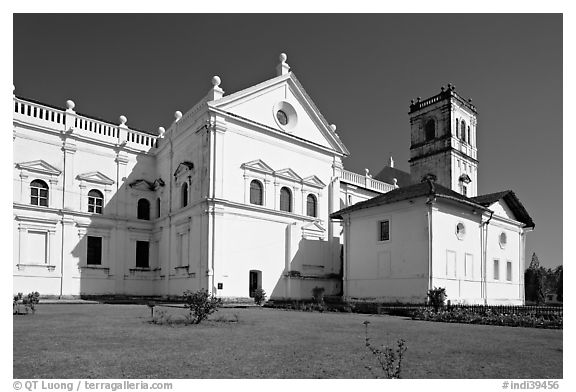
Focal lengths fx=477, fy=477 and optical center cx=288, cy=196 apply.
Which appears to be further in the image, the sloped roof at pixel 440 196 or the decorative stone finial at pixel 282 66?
the decorative stone finial at pixel 282 66

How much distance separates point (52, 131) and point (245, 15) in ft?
87.8

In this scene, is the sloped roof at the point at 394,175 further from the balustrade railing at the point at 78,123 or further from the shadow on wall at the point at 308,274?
the balustrade railing at the point at 78,123

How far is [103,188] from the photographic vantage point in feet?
113

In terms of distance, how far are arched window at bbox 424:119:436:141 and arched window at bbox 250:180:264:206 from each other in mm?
29120

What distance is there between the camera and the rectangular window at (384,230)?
28.7 meters

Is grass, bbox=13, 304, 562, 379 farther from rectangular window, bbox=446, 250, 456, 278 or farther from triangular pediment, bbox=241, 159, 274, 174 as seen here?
triangular pediment, bbox=241, 159, 274, 174

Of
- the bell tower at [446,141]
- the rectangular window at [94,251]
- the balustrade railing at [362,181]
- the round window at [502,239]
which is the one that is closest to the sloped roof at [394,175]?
the bell tower at [446,141]

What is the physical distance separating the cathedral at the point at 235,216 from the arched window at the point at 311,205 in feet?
0.40

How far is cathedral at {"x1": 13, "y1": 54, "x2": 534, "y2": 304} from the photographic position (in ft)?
92.0

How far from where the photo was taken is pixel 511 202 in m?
31.8

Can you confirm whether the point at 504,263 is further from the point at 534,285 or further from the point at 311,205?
the point at 534,285

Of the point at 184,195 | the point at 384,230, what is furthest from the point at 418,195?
the point at 184,195

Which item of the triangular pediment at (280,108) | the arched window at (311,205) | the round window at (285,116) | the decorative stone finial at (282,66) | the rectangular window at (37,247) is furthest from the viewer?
the arched window at (311,205)

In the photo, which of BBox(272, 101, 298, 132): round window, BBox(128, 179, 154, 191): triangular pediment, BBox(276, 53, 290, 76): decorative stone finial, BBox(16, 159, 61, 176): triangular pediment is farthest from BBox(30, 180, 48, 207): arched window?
BBox(276, 53, 290, 76): decorative stone finial
